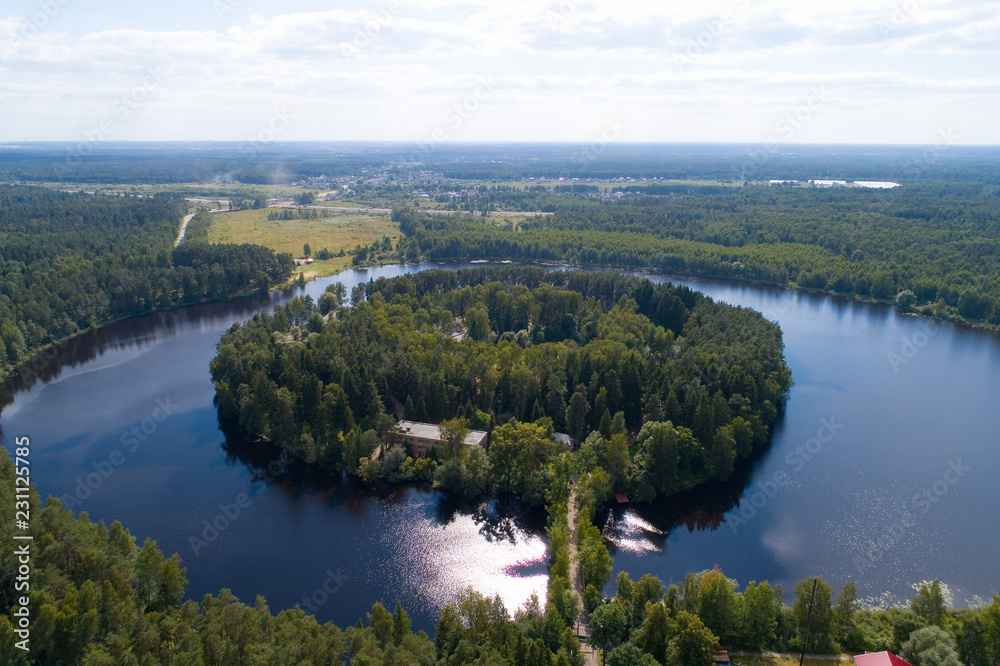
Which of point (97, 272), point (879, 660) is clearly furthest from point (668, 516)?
point (97, 272)

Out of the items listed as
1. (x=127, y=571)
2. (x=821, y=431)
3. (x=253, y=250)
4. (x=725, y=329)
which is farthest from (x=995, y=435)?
(x=253, y=250)

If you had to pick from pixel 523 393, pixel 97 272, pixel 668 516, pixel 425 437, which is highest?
pixel 97 272

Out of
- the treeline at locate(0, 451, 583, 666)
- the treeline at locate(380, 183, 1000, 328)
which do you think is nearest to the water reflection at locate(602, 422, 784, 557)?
the treeline at locate(0, 451, 583, 666)

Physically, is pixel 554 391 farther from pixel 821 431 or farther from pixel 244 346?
pixel 244 346

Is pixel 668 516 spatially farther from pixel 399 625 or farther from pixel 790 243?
pixel 790 243

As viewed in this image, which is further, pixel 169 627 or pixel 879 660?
pixel 169 627

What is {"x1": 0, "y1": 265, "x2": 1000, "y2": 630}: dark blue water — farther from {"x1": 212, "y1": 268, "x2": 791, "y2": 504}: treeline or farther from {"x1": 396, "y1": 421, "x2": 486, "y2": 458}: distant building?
{"x1": 396, "y1": 421, "x2": 486, "y2": 458}: distant building
